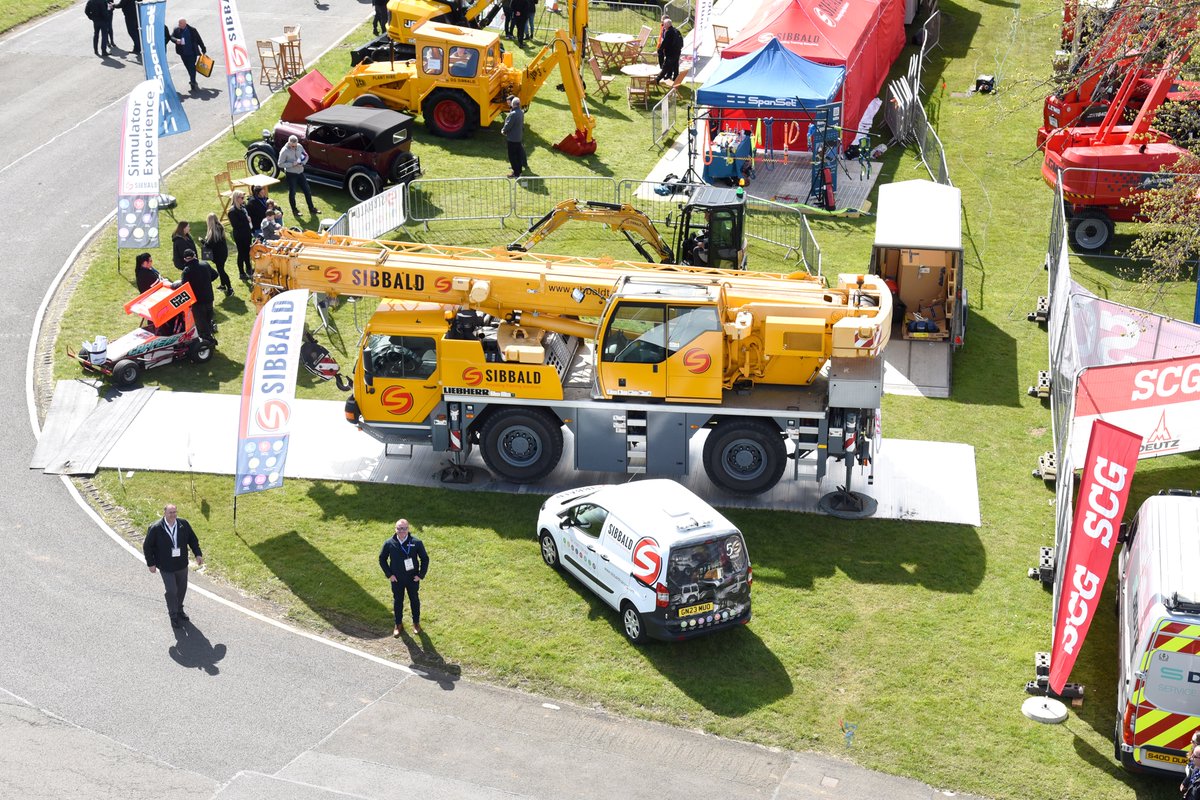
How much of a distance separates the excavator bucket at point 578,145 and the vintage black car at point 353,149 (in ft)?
13.4

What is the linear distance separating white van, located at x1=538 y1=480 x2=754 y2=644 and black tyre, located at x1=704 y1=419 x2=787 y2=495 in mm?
2182

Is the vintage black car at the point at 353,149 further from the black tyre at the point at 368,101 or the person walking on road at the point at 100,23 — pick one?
the person walking on road at the point at 100,23

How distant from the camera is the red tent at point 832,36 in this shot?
102ft

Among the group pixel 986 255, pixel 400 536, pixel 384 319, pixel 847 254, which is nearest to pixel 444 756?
pixel 400 536

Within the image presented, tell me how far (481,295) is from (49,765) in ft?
27.5

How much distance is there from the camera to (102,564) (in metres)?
17.5

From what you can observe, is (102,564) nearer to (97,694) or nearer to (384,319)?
(97,694)

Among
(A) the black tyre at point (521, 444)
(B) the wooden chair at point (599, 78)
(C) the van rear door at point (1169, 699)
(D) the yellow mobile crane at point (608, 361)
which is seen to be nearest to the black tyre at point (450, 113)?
(B) the wooden chair at point (599, 78)

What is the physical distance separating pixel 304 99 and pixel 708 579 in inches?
726

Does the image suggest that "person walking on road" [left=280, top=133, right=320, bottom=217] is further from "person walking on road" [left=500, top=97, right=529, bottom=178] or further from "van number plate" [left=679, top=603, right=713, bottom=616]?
"van number plate" [left=679, top=603, right=713, bottom=616]

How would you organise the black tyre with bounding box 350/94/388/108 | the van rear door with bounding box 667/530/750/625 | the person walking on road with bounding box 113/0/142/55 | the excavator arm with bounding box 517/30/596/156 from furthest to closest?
1. the person walking on road with bounding box 113/0/142/55
2. the excavator arm with bounding box 517/30/596/156
3. the black tyre with bounding box 350/94/388/108
4. the van rear door with bounding box 667/530/750/625

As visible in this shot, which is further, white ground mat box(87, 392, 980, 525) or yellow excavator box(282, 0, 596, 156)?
yellow excavator box(282, 0, 596, 156)

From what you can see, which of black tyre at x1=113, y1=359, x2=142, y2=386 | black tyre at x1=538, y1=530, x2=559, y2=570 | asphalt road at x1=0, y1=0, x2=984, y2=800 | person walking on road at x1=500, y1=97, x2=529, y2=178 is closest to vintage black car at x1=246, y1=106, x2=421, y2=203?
person walking on road at x1=500, y1=97, x2=529, y2=178

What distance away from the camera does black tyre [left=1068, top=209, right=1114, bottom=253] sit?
89.0ft
